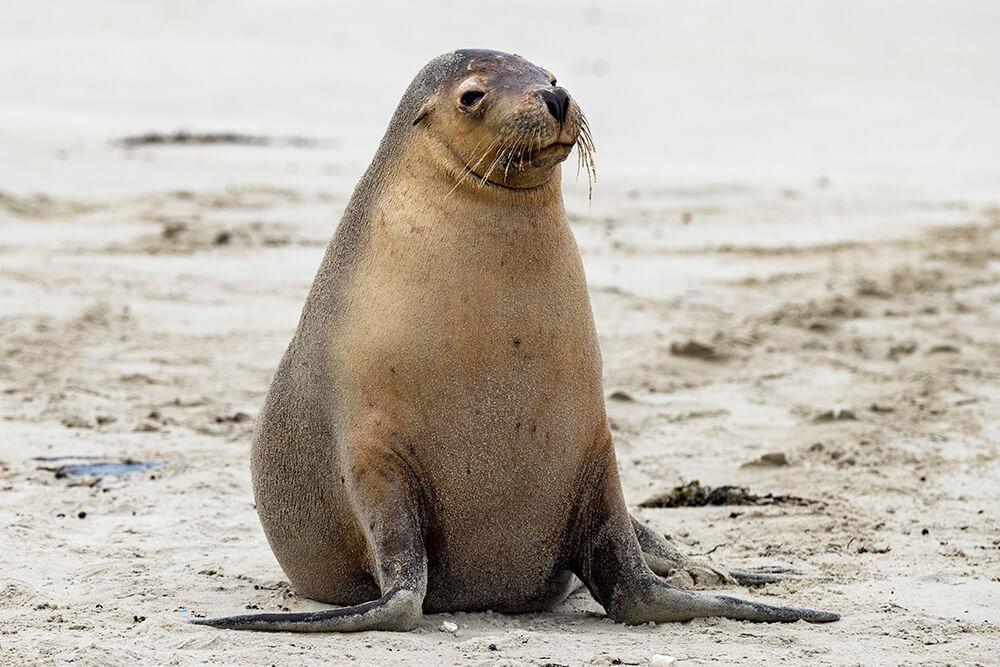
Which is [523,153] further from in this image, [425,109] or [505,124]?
[425,109]

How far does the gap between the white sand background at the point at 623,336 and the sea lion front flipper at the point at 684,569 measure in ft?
0.33

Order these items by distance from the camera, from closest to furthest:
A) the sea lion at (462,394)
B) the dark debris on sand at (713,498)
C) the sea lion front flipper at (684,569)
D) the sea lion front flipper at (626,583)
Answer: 1. the sea lion at (462,394)
2. the sea lion front flipper at (626,583)
3. the sea lion front flipper at (684,569)
4. the dark debris on sand at (713,498)

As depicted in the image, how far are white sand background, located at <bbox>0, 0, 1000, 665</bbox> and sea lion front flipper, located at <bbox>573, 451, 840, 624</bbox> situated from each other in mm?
57

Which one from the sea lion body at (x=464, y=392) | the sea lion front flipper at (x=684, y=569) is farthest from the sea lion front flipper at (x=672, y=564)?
the sea lion body at (x=464, y=392)

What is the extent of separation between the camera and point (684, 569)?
14.9ft

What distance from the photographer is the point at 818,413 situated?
7.16 metres

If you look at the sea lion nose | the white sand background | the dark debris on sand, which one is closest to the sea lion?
the sea lion nose

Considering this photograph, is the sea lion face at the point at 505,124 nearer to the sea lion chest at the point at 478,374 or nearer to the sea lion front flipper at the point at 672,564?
the sea lion chest at the point at 478,374

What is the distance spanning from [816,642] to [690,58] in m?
23.0

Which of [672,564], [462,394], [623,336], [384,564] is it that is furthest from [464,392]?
[623,336]

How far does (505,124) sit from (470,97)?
20 cm

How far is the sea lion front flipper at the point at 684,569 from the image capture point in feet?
14.9

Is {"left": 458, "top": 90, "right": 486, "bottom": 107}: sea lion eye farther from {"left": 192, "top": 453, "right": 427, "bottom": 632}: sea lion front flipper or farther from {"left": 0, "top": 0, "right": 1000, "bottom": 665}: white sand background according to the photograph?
{"left": 0, "top": 0, "right": 1000, "bottom": 665}: white sand background

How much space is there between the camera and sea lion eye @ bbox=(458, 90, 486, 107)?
13.2 feet
